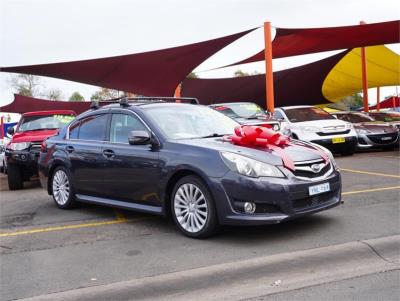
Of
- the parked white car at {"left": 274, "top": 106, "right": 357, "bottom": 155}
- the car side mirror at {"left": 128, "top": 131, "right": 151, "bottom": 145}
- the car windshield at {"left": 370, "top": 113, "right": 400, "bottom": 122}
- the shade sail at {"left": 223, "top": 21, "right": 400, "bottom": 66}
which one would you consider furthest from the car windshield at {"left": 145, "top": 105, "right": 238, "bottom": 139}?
the car windshield at {"left": 370, "top": 113, "right": 400, "bottom": 122}

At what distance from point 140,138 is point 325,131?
8.34 m

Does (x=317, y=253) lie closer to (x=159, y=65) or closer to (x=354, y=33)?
(x=354, y=33)

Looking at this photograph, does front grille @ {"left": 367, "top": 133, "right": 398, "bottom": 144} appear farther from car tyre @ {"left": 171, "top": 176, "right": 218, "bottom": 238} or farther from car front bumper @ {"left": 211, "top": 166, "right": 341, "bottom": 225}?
car tyre @ {"left": 171, "top": 176, "right": 218, "bottom": 238}

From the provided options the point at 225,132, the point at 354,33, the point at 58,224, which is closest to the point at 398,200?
the point at 225,132

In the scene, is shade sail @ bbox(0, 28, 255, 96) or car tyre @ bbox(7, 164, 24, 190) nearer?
car tyre @ bbox(7, 164, 24, 190)

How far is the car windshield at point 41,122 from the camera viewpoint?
11836 mm

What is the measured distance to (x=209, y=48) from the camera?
53.7 ft

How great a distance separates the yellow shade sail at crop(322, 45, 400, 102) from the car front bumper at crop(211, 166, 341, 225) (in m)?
19.5

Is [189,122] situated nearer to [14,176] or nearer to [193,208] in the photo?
[193,208]

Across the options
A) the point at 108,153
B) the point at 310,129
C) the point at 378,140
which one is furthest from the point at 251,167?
the point at 378,140

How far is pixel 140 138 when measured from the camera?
6062 mm

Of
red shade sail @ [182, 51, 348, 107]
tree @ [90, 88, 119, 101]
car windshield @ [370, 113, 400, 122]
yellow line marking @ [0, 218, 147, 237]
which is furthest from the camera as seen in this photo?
tree @ [90, 88, 119, 101]

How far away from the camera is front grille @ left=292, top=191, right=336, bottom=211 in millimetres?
5375

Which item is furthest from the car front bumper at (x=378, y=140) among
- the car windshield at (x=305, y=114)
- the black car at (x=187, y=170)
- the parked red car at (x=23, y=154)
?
the black car at (x=187, y=170)
